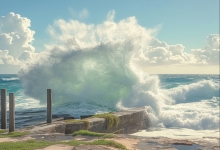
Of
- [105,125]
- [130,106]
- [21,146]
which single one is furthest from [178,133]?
[21,146]

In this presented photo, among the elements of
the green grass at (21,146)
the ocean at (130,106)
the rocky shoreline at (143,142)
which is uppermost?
the ocean at (130,106)

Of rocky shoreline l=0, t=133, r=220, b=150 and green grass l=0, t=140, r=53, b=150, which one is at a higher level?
green grass l=0, t=140, r=53, b=150

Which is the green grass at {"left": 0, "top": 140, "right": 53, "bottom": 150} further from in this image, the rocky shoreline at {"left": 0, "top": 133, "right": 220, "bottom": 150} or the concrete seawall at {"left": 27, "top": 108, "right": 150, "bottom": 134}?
the concrete seawall at {"left": 27, "top": 108, "right": 150, "bottom": 134}

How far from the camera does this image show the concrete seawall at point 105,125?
985 centimetres

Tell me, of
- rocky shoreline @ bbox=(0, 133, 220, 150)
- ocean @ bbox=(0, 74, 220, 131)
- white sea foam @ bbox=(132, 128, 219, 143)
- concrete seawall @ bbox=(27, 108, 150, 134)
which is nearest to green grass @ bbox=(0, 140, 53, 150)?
rocky shoreline @ bbox=(0, 133, 220, 150)

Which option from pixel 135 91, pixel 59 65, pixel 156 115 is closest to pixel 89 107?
pixel 135 91

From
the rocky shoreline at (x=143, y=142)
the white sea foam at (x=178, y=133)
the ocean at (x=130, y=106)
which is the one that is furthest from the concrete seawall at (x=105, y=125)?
the ocean at (x=130, y=106)

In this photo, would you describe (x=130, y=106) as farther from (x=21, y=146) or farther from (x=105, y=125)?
(x=21, y=146)

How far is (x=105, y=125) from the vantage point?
11391mm

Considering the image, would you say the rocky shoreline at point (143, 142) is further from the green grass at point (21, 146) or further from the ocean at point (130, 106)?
the ocean at point (130, 106)

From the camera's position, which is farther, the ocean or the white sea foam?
the ocean

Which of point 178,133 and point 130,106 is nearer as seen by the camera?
point 178,133

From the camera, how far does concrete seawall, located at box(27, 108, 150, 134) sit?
9.85 m

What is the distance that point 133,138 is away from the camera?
28.4ft
